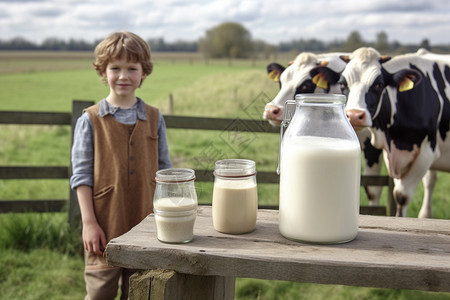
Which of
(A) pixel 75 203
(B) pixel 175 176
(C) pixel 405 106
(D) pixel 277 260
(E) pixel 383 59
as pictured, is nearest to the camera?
(D) pixel 277 260

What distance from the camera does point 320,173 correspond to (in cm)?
113

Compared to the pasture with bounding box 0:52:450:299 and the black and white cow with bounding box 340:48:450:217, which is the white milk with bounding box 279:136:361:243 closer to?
the pasture with bounding box 0:52:450:299

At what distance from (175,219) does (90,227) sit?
0.81m

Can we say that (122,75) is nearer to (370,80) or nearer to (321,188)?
(321,188)

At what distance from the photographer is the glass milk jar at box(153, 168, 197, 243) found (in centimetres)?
114

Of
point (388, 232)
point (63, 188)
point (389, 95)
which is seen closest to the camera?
point (388, 232)

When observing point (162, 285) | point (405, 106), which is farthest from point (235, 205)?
point (405, 106)

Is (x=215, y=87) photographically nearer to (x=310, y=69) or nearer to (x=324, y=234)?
(x=310, y=69)

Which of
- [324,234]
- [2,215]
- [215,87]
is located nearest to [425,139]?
[324,234]

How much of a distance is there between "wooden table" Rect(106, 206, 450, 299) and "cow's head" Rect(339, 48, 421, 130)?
158cm

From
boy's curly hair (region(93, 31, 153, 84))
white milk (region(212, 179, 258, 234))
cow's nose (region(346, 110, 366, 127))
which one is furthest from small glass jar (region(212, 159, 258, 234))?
cow's nose (region(346, 110, 366, 127))

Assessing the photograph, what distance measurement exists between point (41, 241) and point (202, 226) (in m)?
2.61

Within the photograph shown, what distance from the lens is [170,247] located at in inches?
44.5

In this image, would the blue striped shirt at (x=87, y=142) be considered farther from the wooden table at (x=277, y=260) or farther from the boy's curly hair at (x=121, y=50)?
the wooden table at (x=277, y=260)
